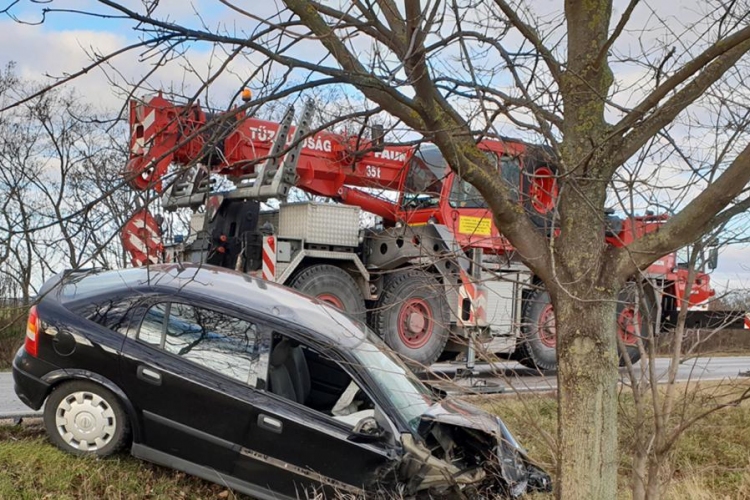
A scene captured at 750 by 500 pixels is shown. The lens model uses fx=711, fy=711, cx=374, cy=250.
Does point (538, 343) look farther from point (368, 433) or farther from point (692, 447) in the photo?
point (368, 433)

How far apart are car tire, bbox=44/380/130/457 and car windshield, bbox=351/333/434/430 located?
5.46 ft

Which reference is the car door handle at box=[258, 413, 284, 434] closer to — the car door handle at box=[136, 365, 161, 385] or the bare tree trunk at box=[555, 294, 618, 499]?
the car door handle at box=[136, 365, 161, 385]

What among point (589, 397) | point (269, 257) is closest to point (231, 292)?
point (589, 397)

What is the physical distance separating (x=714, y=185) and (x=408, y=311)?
7402 mm

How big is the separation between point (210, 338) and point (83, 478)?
3.99 feet

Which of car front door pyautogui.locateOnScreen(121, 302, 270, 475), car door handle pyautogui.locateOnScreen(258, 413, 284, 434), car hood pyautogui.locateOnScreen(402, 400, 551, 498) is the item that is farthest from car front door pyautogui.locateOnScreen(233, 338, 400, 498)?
car hood pyautogui.locateOnScreen(402, 400, 551, 498)

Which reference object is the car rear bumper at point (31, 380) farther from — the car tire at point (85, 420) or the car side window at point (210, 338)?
the car side window at point (210, 338)

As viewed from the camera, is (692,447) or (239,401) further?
(692,447)

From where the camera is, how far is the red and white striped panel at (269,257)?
9.48 m

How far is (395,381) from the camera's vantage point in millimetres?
4883

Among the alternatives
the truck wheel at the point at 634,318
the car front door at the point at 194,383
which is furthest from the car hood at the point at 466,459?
the car front door at the point at 194,383

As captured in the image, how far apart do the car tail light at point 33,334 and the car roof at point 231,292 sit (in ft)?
0.82

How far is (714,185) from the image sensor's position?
3096 millimetres

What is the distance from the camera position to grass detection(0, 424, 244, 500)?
15.0ft
